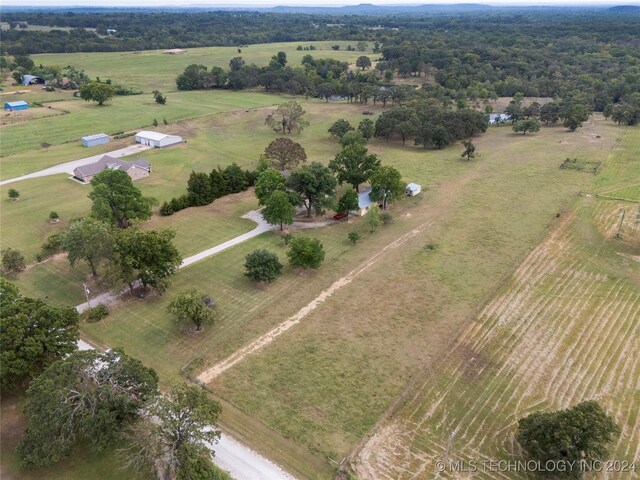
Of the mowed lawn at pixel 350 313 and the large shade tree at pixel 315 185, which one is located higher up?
the large shade tree at pixel 315 185

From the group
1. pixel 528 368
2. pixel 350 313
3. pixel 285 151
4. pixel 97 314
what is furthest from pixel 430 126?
pixel 97 314

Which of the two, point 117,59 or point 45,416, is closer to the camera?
point 45,416

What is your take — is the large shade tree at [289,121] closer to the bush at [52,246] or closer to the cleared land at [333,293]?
the cleared land at [333,293]

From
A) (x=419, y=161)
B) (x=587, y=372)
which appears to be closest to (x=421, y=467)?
(x=587, y=372)

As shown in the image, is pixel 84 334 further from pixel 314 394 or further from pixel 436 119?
pixel 436 119

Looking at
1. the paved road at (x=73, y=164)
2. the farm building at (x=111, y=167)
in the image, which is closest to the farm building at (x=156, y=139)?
the paved road at (x=73, y=164)

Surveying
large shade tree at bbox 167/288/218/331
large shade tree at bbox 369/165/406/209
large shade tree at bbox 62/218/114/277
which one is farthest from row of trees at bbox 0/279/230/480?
large shade tree at bbox 369/165/406/209

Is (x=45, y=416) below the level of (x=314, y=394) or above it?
above

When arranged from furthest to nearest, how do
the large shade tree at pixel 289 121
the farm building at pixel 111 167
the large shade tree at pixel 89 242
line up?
→ the large shade tree at pixel 289 121 → the farm building at pixel 111 167 → the large shade tree at pixel 89 242
